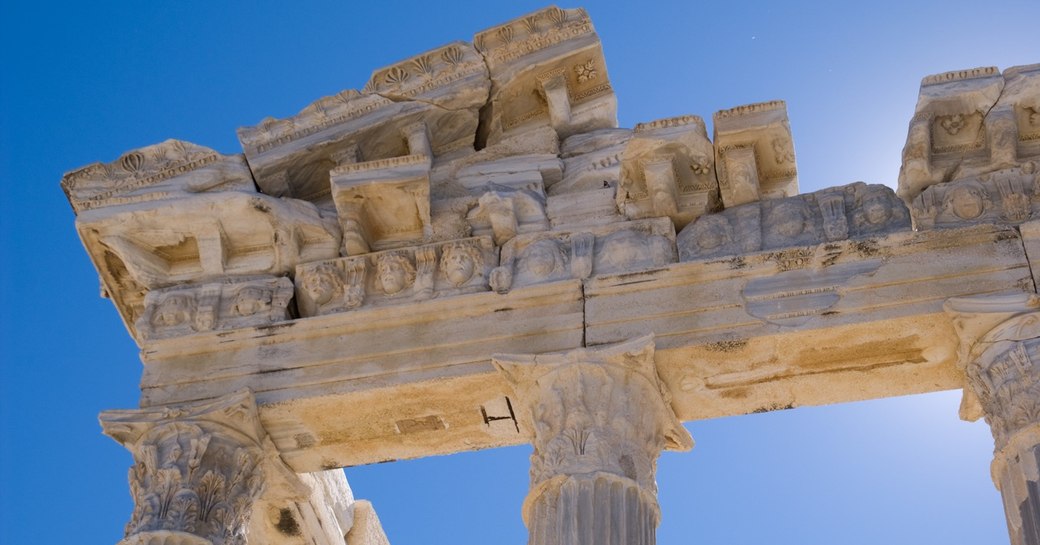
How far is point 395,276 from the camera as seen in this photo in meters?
13.1

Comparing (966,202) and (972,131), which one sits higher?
(972,131)

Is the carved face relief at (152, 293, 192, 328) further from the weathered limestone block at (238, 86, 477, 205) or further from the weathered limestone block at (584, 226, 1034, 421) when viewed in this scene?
the weathered limestone block at (584, 226, 1034, 421)

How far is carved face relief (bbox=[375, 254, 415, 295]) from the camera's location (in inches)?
515

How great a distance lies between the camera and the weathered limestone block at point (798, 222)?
40.7 ft

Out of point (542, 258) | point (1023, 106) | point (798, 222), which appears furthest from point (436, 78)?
point (1023, 106)

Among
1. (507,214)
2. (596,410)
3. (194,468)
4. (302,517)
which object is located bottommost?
(194,468)

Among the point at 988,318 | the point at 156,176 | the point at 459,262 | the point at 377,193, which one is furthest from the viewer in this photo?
the point at 156,176

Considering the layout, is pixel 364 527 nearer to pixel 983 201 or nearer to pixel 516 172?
pixel 516 172

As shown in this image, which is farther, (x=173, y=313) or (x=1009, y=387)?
(x=173, y=313)

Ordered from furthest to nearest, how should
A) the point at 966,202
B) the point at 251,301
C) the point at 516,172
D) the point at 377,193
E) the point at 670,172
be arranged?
the point at 516,172, the point at 377,193, the point at 251,301, the point at 670,172, the point at 966,202

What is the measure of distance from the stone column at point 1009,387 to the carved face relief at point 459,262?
4.00 meters

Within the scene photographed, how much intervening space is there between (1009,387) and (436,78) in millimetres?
6123

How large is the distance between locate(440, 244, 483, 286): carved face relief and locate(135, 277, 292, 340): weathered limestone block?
4.66 feet

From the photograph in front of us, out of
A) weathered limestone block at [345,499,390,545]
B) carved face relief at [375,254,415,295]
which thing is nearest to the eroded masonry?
carved face relief at [375,254,415,295]
